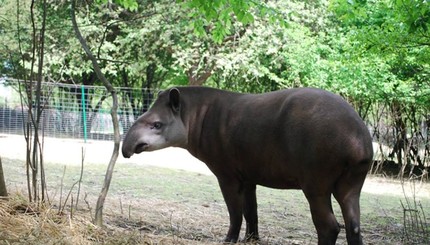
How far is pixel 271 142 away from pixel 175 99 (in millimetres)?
1348

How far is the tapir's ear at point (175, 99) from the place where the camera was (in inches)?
255

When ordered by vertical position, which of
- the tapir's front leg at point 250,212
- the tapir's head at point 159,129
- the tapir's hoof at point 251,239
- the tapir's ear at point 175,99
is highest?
the tapir's ear at point 175,99

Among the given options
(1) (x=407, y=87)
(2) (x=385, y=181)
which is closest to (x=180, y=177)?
(2) (x=385, y=181)

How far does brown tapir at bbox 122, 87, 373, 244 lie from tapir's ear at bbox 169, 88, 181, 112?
11 mm

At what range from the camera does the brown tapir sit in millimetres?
5246

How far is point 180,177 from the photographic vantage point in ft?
47.1

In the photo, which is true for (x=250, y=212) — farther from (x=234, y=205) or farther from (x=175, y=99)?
(x=175, y=99)

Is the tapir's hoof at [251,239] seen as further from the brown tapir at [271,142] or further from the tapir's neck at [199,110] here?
the tapir's neck at [199,110]

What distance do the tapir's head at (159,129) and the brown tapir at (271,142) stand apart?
0.01 metres

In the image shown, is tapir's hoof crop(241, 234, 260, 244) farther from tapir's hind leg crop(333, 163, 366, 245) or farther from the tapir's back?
tapir's hind leg crop(333, 163, 366, 245)

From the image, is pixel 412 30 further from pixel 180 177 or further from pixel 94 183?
pixel 180 177

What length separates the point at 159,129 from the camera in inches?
255

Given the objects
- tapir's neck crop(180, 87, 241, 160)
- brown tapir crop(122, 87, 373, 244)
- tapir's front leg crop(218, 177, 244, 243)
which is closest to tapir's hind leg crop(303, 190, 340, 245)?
brown tapir crop(122, 87, 373, 244)

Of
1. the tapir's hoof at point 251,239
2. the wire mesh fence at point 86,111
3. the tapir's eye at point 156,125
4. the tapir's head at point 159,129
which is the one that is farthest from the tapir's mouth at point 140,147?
the wire mesh fence at point 86,111
